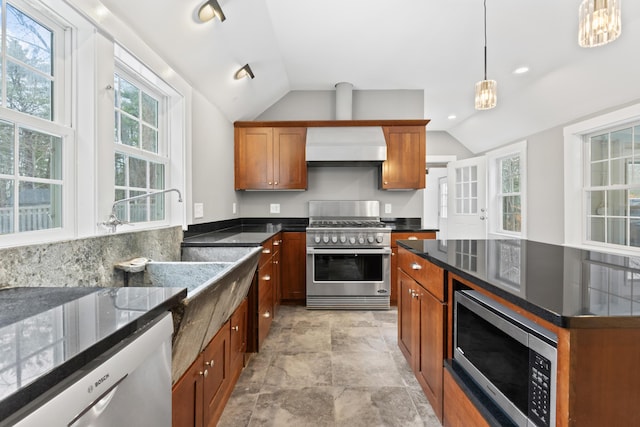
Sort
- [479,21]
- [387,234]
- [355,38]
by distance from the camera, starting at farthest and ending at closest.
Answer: [387,234] < [355,38] < [479,21]

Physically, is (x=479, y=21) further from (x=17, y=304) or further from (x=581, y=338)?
(x=17, y=304)

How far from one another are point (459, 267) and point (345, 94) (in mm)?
3152

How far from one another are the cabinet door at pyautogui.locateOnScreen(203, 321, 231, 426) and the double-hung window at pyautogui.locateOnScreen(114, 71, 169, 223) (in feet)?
3.29

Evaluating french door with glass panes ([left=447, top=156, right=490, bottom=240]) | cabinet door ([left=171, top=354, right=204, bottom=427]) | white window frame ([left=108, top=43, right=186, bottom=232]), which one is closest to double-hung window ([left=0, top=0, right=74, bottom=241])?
white window frame ([left=108, top=43, right=186, bottom=232])

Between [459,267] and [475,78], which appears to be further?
[475,78]

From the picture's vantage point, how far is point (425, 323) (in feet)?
5.48

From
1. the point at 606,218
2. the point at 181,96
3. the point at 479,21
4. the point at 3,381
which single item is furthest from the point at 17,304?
the point at 606,218

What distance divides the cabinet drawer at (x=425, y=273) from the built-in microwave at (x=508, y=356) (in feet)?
0.46

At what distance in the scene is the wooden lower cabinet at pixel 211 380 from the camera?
1094 millimetres

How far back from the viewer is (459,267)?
48.5 inches

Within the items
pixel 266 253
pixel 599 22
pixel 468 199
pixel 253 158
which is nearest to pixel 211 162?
pixel 253 158

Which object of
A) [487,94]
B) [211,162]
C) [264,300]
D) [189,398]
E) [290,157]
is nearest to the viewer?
[189,398]

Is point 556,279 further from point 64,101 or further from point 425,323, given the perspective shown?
point 64,101

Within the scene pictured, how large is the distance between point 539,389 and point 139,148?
7.83 feet
